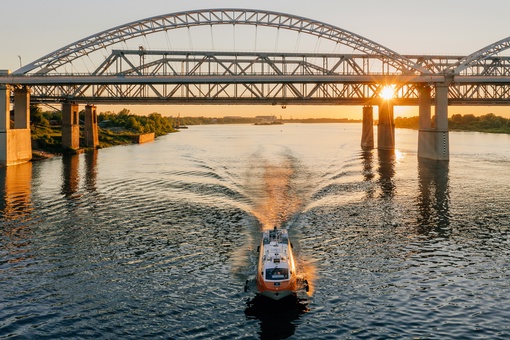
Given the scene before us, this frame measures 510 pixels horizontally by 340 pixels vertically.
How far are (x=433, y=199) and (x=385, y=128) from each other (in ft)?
261

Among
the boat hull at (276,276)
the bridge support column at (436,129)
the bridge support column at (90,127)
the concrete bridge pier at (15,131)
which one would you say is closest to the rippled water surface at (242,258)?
the boat hull at (276,276)

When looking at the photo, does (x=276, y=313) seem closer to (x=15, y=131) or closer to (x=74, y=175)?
(x=74, y=175)

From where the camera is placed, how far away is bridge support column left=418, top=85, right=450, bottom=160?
319 ft

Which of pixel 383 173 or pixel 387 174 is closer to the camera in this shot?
pixel 387 174

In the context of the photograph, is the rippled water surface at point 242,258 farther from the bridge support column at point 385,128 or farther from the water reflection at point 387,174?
the bridge support column at point 385,128

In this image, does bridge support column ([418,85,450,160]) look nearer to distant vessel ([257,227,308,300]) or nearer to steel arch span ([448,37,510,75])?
steel arch span ([448,37,510,75])

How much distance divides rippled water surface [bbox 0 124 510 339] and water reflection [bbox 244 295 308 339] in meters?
0.09

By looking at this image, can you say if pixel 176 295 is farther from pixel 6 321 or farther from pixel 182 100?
pixel 182 100

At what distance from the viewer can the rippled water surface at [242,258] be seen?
23516mm

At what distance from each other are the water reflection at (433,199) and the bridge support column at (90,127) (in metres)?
82.6

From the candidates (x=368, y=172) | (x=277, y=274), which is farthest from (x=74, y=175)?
(x=277, y=274)

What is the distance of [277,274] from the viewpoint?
25672 mm

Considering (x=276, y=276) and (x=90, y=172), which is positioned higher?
(x=90, y=172)

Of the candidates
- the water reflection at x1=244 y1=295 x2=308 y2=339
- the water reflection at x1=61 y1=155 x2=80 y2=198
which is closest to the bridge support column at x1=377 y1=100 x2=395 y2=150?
the water reflection at x1=61 y1=155 x2=80 y2=198
